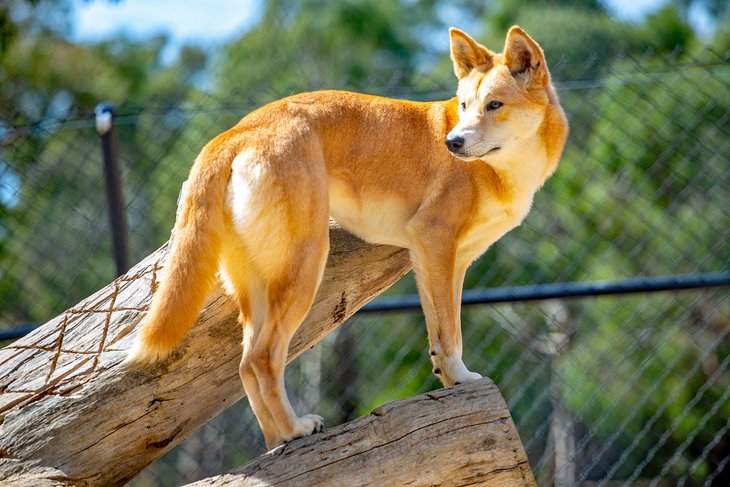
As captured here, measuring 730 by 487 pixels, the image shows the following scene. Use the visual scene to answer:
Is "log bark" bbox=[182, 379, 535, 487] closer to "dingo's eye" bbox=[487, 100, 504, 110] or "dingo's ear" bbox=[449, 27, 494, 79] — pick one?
"dingo's eye" bbox=[487, 100, 504, 110]

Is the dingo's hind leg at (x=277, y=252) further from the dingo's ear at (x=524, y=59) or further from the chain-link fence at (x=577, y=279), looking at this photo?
the chain-link fence at (x=577, y=279)

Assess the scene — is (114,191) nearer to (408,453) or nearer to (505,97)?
(505,97)

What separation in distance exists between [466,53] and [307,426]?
1.46 metres

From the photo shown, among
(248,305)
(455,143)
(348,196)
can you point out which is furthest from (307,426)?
(455,143)

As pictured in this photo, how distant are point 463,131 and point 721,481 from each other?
4.45 metres

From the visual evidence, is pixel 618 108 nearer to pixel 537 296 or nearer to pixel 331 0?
pixel 537 296

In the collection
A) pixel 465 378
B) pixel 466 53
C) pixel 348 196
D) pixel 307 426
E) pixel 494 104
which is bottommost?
pixel 465 378

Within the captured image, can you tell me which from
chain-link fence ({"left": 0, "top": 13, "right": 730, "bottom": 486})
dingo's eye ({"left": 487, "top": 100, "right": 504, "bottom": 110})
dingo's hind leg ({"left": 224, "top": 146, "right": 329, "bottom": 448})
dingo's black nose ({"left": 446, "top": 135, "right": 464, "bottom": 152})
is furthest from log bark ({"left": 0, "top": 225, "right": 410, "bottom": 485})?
chain-link fence ({"left": 0, "top": 13, "right": 730, "bottom": 486})

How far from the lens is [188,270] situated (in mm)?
2576

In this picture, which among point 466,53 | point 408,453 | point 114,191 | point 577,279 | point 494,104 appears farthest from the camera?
point 577,279

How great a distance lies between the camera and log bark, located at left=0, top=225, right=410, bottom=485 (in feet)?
9.07

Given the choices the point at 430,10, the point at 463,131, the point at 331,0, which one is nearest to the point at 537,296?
the point at 463,131

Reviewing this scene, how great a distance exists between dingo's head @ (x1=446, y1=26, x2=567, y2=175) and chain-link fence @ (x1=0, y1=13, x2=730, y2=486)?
2.03m

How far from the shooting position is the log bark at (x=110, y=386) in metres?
2.77
